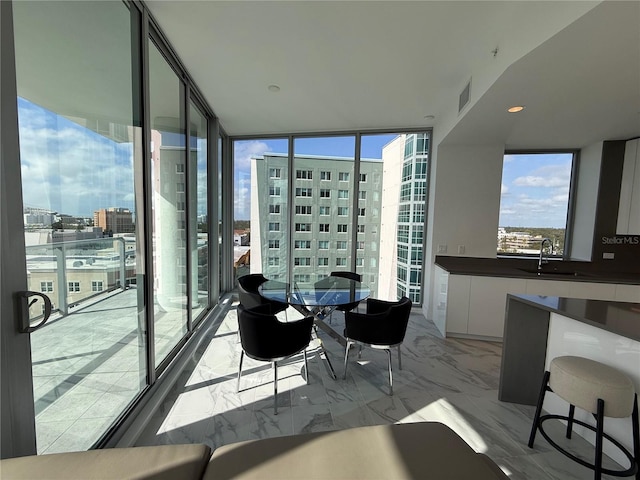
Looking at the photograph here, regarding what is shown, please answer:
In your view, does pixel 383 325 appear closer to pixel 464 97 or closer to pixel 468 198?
pixel 464 97

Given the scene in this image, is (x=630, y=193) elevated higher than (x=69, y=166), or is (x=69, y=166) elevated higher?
(x=630, y=193)

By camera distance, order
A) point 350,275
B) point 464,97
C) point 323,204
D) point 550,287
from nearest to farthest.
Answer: point 464,97, point 550,287, point 350,275, point 323,204

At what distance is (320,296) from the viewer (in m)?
2.87

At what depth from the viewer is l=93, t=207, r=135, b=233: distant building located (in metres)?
1.55

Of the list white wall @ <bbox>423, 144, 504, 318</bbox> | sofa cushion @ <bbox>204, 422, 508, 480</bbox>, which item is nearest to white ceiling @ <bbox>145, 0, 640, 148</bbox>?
white wall @ <bbox>423, 144, 504, 318</bbox>

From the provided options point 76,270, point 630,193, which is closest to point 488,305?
point 630,193

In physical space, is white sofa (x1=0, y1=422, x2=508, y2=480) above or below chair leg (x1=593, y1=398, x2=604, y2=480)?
above

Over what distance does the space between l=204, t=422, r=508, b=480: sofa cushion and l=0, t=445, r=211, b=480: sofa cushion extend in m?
0.08

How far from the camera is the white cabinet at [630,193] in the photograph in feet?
10.9

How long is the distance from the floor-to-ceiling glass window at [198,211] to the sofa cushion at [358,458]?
252 cm

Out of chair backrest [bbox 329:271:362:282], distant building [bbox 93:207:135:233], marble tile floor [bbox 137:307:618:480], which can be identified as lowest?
marble tile floor [bbox 137:307:618:480]

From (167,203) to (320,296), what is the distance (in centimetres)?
181

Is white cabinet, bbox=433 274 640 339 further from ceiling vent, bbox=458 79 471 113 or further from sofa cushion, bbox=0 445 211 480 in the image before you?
sofa cushion, bbox=0 445 211 480

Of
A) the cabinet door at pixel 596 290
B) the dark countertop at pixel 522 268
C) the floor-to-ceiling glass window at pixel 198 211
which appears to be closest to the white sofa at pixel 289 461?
the floor-to-ceiling glass window at pixel 198 211
